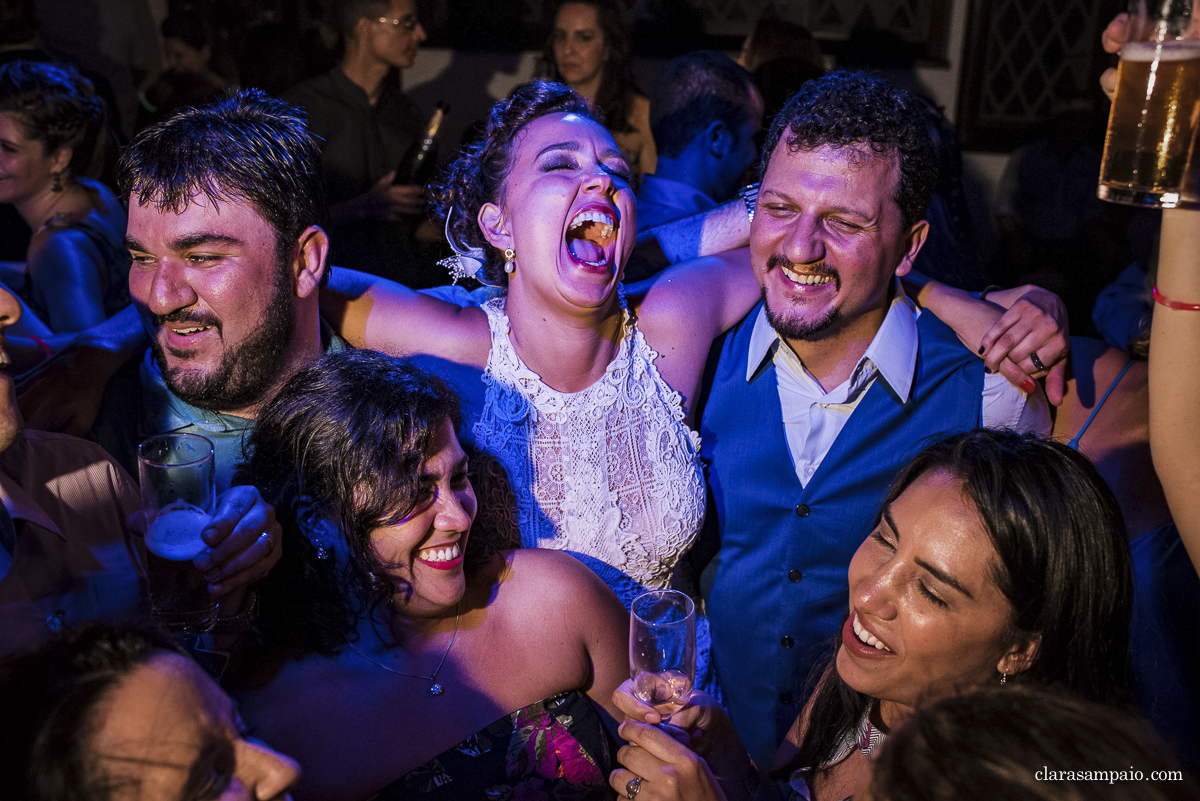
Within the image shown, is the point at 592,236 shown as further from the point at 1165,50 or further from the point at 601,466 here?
the point at 1165,50

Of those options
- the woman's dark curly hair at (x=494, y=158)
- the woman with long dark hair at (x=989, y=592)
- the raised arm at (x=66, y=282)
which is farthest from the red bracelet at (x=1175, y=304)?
the raised arm at (x=66, y=282)

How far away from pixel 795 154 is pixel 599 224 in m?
0.49

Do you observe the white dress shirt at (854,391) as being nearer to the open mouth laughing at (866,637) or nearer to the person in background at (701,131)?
the open mouth laughing at (866,637)

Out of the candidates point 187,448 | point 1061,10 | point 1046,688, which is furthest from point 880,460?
point 1061,10

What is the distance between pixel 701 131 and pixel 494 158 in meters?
1.59

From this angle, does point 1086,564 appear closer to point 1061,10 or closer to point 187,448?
point 187,448

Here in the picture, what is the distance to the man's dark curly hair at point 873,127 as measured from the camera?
2.06 m

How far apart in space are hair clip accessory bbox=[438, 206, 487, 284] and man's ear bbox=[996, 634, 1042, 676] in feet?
5.01

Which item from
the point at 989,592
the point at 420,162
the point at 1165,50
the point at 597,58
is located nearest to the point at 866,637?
the point at 989,592

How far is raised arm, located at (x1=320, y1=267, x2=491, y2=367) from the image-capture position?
2.17 m

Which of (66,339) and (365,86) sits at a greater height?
(365,86)

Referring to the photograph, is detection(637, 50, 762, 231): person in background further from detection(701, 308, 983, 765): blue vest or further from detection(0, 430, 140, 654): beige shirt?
detection(0, 430, 140, 654): beige shirt

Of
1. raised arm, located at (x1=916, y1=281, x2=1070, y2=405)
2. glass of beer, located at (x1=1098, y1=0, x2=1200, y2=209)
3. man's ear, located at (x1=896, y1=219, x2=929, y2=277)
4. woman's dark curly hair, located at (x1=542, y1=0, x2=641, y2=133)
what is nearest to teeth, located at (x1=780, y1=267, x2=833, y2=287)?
man's ear, located at (x1=896, y1=219, x2=929, y2=277)

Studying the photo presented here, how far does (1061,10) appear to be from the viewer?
5457 mm
